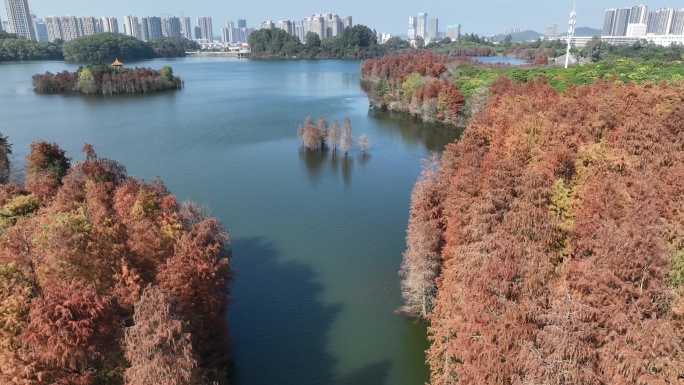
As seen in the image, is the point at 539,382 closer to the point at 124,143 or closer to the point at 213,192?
the point at 213,192

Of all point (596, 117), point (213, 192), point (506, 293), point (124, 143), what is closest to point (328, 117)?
point (124, 143)

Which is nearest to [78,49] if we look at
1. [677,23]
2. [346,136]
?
[346,136]

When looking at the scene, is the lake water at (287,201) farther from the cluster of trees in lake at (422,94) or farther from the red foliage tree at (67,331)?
the red foliage tree at (67,331)

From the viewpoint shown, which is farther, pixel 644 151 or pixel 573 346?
pixel 644 151

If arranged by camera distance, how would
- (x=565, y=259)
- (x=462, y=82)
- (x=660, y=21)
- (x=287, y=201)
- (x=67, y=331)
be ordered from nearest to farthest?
(x=67, y=331)
(x=565, y=259)
(x=287, y=201)
(x=462, y=82)
(x=660, y=21)

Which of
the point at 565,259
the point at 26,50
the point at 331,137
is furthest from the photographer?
the point at 26,50

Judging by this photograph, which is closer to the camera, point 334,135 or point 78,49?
point 334,135

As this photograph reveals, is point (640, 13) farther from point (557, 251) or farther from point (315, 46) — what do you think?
point (557, 251)
